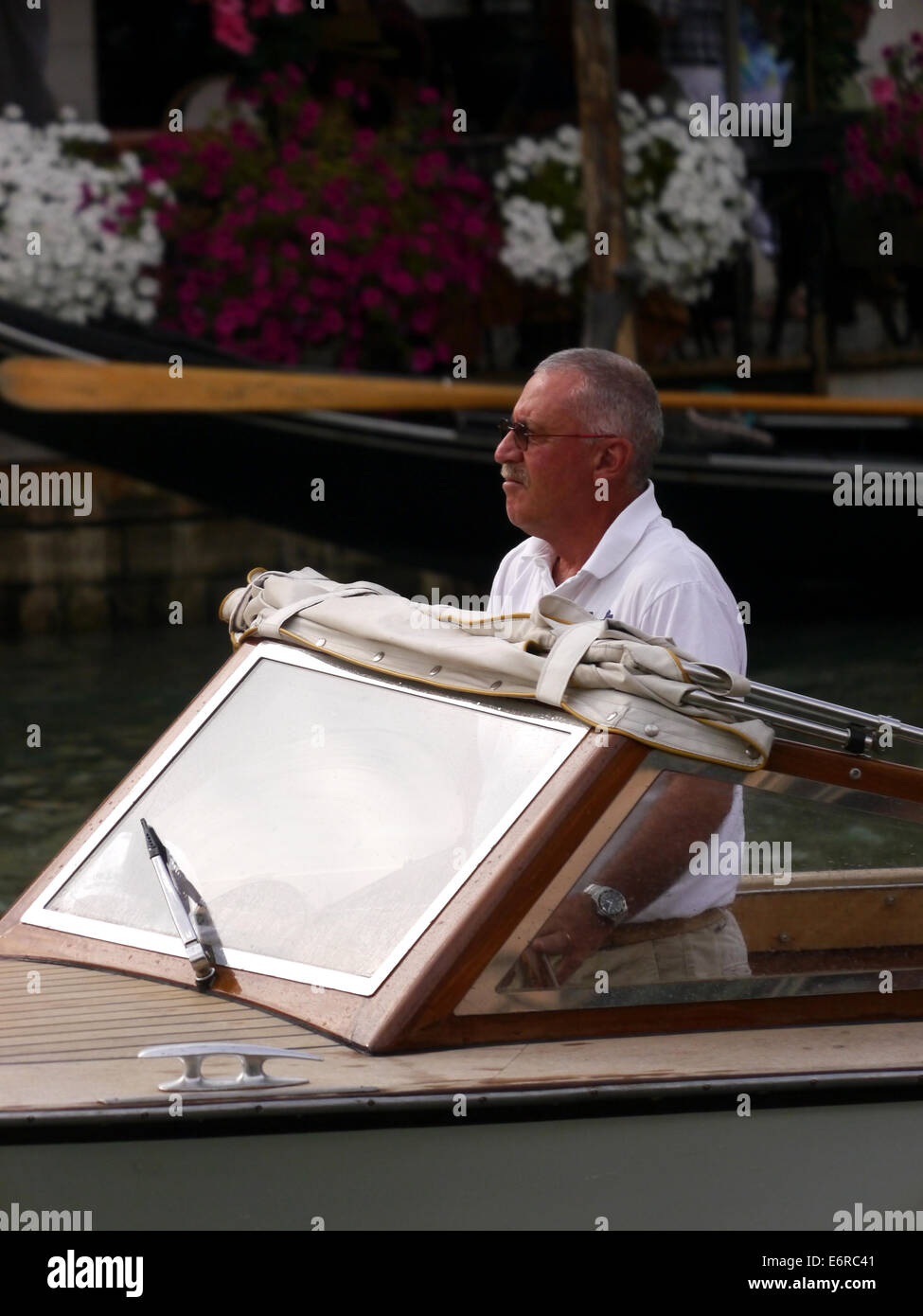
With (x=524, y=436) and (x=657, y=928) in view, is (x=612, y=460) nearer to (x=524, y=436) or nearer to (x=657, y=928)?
(x=524, y=436)

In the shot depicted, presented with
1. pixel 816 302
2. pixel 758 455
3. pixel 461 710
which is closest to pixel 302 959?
pixel 461 710

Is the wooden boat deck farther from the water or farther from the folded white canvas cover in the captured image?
the water

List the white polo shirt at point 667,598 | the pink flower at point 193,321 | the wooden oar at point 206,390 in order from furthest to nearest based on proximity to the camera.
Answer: the pink flower at point 193,321 → the wooden oar at point 206,390 → the white polo shirt at point 667,598

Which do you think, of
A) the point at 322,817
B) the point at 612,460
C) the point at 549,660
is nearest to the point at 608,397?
the point at 612,460

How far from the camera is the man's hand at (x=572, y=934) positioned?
7.54 ft

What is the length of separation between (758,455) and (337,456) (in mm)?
1823

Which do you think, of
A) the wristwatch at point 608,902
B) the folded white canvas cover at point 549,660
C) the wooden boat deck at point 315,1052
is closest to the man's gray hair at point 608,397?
the folded white canvas cover at point 549,660

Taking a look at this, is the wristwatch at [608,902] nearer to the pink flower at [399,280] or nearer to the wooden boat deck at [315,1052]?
the wooden boat deck at [315,1052]

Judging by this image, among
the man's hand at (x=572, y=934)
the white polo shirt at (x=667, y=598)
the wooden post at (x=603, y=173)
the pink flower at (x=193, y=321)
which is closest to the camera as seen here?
the man's hand at (x=572, y=934)

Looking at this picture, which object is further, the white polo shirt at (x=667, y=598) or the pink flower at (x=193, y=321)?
the pink flower at (x=193, y=321)

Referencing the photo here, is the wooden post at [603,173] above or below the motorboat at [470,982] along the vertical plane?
above

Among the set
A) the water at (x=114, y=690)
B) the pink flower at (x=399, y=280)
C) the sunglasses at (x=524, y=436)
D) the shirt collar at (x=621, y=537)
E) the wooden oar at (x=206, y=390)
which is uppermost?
the pink flower at (x=399, y=280)
